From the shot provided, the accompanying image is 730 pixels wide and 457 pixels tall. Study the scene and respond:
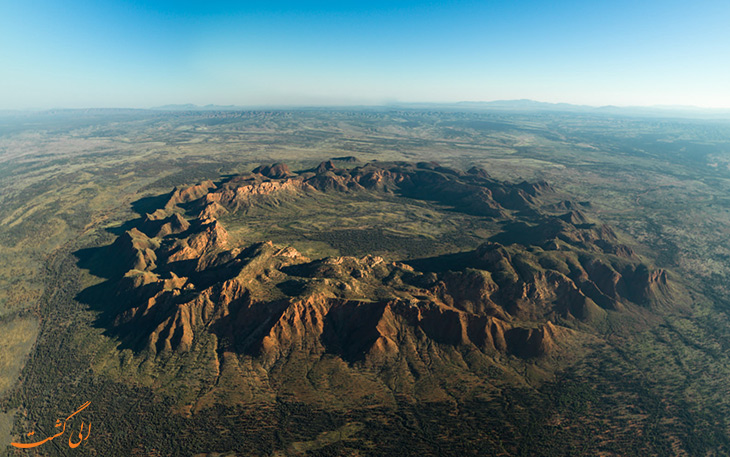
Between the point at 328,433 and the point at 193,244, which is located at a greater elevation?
the point at 193,244

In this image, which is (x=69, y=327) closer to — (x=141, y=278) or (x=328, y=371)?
(x=141, y=278)

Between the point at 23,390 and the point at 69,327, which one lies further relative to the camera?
the point at 69,327

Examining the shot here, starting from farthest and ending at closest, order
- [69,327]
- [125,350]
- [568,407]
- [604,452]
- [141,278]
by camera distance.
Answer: [141,278] < [69,327] < [125,350] < [568,407] < [604,452]

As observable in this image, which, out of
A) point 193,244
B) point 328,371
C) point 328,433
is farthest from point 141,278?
point 328,433

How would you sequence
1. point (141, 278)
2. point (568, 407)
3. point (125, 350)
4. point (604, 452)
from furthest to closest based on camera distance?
point (141, 278)
point (125, 350)
point (568, 407)
point (604, 452)

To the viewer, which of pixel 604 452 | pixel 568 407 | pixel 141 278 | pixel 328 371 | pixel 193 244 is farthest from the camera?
pixel 193 244

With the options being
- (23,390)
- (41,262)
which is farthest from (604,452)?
(41,262)

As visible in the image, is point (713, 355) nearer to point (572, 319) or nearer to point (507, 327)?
point (572, 319)

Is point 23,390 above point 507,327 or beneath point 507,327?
beneath

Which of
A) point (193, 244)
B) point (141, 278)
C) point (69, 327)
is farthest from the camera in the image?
point (193, 244)
